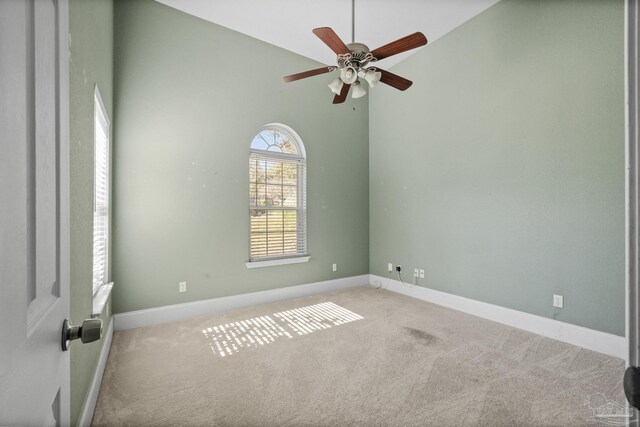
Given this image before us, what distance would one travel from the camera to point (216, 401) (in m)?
1.87

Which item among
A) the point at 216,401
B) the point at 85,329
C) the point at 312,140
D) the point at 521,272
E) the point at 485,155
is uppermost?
the point at 312,140

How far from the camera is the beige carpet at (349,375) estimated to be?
1.74 m

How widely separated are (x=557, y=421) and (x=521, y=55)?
3250mm

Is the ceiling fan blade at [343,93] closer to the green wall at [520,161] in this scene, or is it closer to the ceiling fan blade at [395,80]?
the ceiling fan blade at [395,80]

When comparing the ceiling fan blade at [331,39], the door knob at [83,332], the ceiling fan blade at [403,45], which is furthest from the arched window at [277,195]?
the door knob at [83,332]

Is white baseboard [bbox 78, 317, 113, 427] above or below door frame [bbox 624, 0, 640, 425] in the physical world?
below

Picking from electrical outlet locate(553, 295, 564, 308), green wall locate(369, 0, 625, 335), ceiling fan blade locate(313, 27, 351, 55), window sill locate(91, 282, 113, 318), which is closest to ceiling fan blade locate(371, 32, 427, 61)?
ceiling fan blade locate(313, 27, 351, 55)

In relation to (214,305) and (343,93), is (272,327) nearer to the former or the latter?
(214,305)

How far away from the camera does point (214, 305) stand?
3.49 m

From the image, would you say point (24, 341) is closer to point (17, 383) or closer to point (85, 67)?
point (17, 383)

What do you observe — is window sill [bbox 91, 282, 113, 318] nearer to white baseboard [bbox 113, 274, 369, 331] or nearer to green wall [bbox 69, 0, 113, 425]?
green wall [bbox 69, 0, 113, 425]

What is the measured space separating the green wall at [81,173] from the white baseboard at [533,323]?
3.59 meters

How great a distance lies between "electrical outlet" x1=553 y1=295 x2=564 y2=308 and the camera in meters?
2.72

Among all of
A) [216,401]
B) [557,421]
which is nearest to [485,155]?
[557,421]
